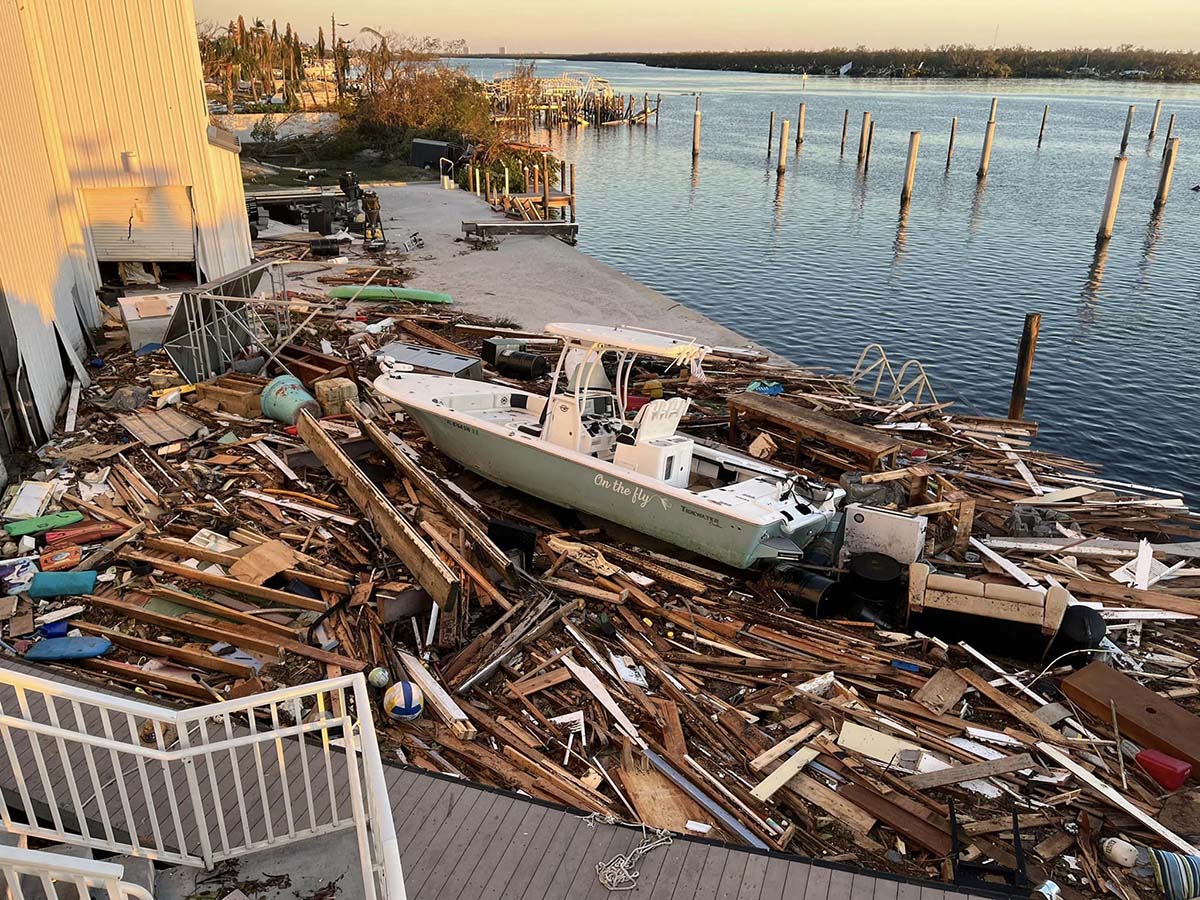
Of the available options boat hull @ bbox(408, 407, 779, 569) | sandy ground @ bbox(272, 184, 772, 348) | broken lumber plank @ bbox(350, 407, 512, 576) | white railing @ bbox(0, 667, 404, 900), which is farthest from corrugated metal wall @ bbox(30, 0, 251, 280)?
white railing @ bbox(0, 667, 404, 900)

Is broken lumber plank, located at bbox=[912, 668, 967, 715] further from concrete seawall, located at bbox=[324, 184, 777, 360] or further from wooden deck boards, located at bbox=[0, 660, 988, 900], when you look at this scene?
concrete seawall, located at bbox=[324, 184, 777, 360]

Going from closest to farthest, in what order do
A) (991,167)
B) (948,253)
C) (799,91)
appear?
1. (948,253)
2. (991,167)
3. (799,91)

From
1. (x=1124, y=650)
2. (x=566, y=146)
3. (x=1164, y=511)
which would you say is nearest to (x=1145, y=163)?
(x=566, y=146)

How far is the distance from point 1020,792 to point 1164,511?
8.28 m

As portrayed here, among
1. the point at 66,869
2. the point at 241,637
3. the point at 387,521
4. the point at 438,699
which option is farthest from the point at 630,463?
the point at 66,869

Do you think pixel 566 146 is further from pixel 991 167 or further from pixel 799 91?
pixel 799 91

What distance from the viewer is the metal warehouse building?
48.2 feet

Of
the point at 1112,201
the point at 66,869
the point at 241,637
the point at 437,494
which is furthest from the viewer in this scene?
the point at 1112,201

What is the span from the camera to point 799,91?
5689 inches

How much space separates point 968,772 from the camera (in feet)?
25.8

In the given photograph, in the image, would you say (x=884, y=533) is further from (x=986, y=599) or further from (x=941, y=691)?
(x=941, y=691)

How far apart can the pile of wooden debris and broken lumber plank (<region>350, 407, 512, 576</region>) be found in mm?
57

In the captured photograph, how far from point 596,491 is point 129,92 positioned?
15.8 meters

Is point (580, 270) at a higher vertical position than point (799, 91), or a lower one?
lower
